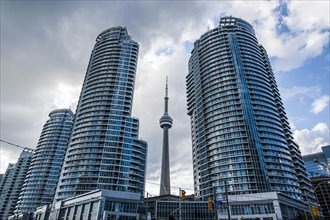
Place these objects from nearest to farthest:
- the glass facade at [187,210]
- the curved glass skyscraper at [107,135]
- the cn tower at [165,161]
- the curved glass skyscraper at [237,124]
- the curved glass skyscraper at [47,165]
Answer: the glass facade at [187,210]
the curved glass skyscraper at [237,124]
the curved glass skyscraper at [107,135]
the curved glass skyscraper at [47,165]
the cn tower at [165,161]

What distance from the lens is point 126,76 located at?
130m

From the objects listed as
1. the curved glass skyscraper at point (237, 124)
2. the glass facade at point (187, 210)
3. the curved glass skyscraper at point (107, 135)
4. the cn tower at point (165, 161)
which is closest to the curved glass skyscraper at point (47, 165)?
the curved glass skyscraper at point (107, 135)

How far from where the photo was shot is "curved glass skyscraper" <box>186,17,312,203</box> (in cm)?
9719

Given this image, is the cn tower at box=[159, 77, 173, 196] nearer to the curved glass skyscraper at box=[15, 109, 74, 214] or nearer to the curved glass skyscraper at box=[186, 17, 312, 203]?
the curved glass skyscraper at box=[186, 17, 312, 203]

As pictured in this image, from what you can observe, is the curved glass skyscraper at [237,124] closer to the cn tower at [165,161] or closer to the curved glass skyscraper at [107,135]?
the curved glass skyscraper at [107,135]

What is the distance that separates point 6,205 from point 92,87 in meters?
137

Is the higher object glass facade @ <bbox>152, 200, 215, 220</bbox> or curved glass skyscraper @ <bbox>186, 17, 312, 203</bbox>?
curved glass skyscraper @ <bbox>186, 17, 312, 203</bbox>

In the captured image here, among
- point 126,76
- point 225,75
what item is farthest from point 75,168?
point 225,75

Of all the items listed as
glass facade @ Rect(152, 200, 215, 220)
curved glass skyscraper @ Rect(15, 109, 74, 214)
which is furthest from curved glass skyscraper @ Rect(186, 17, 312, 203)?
curved glass skyscraper @ Rect(15, 109, 74, 214)

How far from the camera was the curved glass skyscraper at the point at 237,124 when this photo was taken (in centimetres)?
9719

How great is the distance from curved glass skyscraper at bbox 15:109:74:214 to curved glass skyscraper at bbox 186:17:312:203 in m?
93.0

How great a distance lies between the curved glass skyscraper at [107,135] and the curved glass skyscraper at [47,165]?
49.2 metres

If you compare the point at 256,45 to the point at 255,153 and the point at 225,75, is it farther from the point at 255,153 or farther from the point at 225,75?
the point at 255,153

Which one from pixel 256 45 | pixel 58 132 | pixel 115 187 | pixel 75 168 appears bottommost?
pixel 115 187
